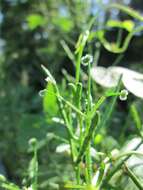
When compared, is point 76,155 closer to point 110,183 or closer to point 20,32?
point 110,183

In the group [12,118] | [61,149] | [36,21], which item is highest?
[61,149]

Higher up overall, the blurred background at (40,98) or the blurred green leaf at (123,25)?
the blurred green leaf at (123,25)

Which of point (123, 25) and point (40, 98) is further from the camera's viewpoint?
point (40, 98)

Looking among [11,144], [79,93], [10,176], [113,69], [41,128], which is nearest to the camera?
[79,93]

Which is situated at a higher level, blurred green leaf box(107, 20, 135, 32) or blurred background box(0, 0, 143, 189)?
blurred green leaf box(107, 20, 135, 32)

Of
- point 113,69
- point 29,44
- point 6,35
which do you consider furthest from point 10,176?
point 6,35

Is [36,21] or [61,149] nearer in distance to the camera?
[61,149]

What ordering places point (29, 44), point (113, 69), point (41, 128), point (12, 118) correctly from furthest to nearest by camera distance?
point (29, 44), point (12, 118), point (41, 128), point (113, 69)

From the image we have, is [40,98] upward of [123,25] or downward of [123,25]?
downward

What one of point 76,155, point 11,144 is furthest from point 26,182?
point 11,144

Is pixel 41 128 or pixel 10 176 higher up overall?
pixel 41 128
